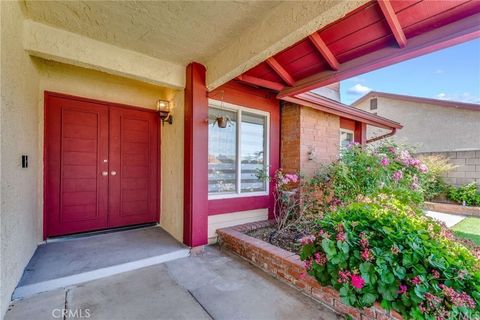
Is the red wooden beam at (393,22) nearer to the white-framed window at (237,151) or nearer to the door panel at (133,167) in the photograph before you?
the white-framed window at (237,151)

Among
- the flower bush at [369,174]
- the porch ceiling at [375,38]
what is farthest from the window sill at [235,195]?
the porch ceiling at [375,38]

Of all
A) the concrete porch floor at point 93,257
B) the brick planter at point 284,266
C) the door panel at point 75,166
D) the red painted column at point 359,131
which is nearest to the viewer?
the brick planter at point 284,266

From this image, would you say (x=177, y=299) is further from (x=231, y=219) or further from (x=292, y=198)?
(x=292, y=198)

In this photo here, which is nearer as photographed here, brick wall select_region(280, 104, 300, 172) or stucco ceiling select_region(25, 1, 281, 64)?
stucco ceiling select_region(25, 1, 281, 64)

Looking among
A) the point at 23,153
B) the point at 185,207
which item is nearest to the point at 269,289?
the point at 185,207

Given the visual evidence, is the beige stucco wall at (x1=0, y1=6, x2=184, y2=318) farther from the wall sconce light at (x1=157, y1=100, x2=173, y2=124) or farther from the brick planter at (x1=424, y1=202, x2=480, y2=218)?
the brick planter at (x1=424, y1=202, x2=480, y2=218)

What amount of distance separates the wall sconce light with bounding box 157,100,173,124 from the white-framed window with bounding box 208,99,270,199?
77 centimetres

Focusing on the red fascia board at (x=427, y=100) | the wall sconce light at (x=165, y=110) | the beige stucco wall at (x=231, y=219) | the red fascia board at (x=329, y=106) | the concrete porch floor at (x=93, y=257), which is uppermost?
the red fascia board at (x=427, y=100)

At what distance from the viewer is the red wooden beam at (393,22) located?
6.84ft

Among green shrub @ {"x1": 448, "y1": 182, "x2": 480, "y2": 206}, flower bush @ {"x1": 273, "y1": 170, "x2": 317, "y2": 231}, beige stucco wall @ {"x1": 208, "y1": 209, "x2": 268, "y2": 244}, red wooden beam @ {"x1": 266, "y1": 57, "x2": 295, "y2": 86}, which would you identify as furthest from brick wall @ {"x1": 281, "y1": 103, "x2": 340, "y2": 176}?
green shrub @ {"x1": 448, "y1": 182, "x2": 480, "y2": 206}

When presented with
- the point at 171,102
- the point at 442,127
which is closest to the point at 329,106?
the point at 171,102

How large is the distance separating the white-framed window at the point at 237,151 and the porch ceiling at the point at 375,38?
84 centimetres

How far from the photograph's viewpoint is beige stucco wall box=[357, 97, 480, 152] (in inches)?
371

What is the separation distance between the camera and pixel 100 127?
12.9 feet
